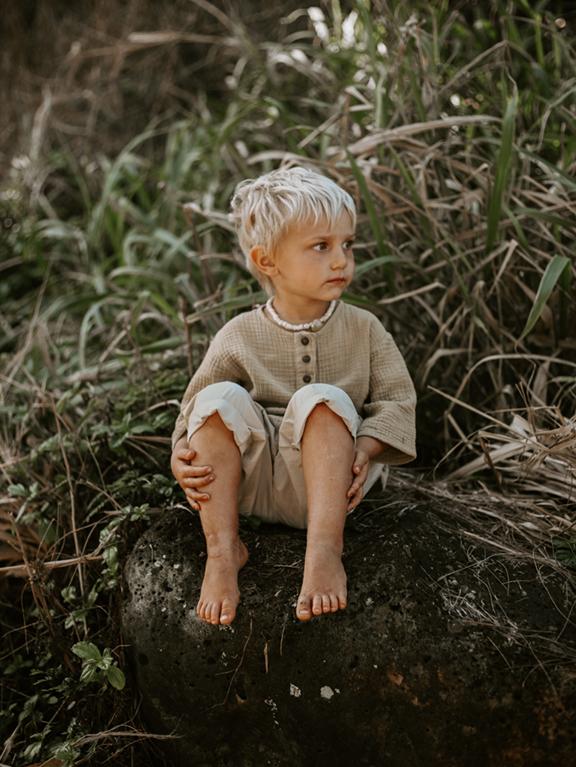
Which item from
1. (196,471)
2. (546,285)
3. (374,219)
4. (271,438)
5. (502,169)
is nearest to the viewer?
(196,471)

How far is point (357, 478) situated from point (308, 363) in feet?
1.04

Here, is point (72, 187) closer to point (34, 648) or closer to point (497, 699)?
point (34, 648)

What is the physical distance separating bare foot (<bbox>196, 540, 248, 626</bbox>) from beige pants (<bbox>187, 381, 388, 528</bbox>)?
0.19m

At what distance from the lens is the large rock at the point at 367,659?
1649 mm

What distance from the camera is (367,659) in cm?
171

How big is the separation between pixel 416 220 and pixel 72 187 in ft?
8.81

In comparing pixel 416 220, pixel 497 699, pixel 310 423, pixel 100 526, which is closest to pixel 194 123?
pixel 416 220

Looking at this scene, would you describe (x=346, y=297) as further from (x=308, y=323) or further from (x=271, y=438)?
(x=271, y=438)

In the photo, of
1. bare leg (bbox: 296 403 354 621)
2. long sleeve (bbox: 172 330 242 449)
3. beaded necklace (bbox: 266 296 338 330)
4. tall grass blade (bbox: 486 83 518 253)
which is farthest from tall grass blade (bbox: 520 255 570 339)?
long sleeve (bbox: 172 330 242 449)

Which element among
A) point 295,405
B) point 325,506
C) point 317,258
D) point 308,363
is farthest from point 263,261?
point 325,506

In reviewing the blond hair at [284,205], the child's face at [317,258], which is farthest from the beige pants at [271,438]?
the blond hair at [284,205]

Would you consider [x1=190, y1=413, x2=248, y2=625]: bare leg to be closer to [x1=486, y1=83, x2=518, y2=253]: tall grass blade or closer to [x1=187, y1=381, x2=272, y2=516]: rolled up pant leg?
[x1=187, y1=381, x2=272, y2=516]: rolled up pant leg

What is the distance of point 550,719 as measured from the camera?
1.62 m

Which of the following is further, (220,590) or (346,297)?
(346,297)
